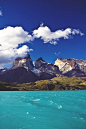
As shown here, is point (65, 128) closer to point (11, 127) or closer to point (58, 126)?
→ point (58, 126)

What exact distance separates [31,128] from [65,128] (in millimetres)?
7708

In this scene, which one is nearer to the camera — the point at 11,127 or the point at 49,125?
the point at 11,127

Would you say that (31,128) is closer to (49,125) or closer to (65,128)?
(49,125)

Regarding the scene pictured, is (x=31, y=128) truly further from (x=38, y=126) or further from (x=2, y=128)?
(x=2, y=128)

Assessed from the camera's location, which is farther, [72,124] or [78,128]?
[72,124]

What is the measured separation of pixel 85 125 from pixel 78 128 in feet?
10.1

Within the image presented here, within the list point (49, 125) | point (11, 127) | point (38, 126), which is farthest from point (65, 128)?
point (11, 127)

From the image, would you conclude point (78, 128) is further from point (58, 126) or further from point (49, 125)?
point (49, 125)

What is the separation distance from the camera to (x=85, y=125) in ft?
95.7

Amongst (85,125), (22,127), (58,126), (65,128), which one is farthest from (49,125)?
(85,125)

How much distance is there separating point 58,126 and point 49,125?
7.33ft

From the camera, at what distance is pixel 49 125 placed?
1159 inches

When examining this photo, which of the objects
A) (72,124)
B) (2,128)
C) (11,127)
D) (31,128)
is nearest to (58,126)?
(72,124)

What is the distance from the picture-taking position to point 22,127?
27.9 metres
